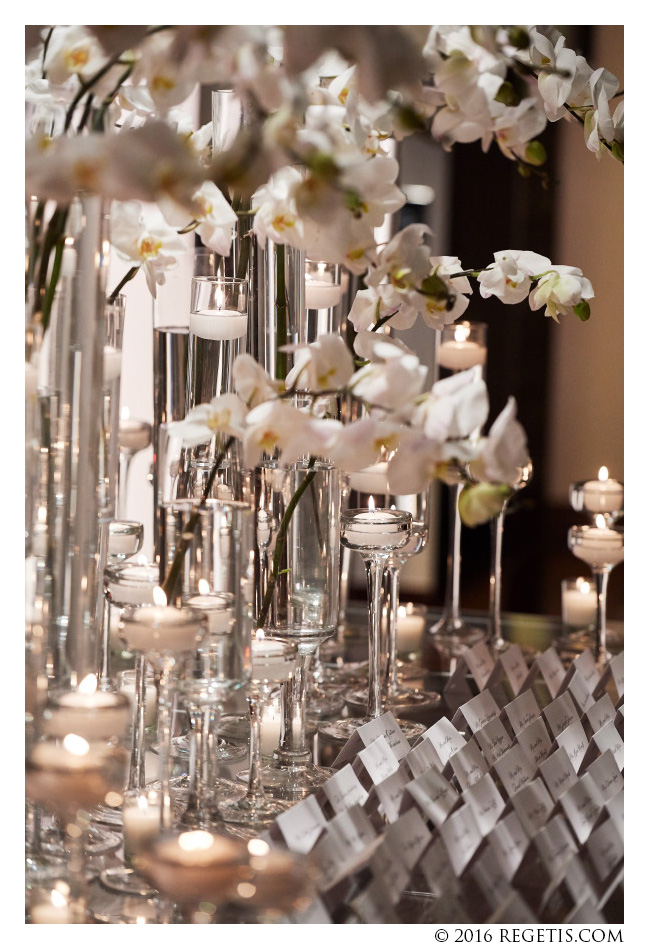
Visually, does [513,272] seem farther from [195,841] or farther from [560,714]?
[195,841]

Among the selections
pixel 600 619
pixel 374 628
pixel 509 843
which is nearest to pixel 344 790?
pixel 509 843

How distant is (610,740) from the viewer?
960 mm

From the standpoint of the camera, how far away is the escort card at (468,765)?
35.0 inches

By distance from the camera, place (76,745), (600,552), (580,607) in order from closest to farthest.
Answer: (76,745) < (600,552) < (580,607)

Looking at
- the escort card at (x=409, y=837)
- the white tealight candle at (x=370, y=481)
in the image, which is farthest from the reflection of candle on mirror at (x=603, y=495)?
the escort card at (x=409, y=837)

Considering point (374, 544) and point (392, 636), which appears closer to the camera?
point (374, 544)

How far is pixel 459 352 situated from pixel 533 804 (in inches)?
Result: 35.0


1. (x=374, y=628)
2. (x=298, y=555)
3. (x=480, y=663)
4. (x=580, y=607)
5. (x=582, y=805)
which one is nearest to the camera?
(x=582, y=805)

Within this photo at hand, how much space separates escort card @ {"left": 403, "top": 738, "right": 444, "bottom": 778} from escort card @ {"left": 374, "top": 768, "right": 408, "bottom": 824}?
3 cm

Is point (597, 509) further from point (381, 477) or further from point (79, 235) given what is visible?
point (79, 235)

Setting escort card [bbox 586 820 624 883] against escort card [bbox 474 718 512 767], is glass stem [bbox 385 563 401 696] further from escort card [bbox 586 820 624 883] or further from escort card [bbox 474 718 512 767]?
escort card [bbox 586 820 624 883]

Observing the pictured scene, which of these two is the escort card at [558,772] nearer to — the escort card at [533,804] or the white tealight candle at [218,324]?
the escort card at [533,804]
